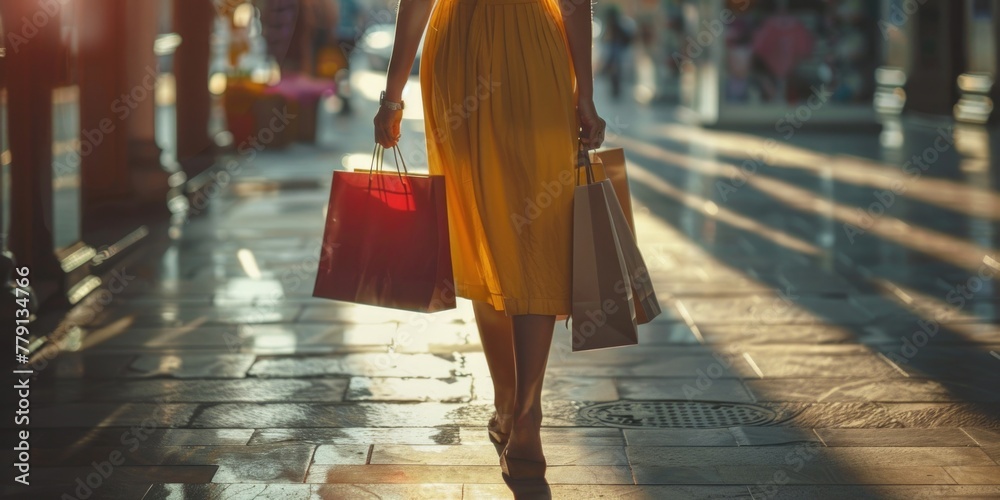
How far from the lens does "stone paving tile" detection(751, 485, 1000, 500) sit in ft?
11.1

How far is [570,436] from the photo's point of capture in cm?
396

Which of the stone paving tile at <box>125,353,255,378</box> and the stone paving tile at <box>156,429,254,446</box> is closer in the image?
the stone paving tile at <box>156,429,254,446</box>

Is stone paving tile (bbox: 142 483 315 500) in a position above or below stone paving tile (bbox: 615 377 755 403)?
below

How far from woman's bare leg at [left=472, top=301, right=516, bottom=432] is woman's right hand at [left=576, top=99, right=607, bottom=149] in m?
0.57

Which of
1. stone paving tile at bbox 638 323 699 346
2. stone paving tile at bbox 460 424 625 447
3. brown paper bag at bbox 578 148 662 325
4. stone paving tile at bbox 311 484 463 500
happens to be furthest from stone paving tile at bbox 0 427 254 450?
stone paving tile at bbox 638 323 699 346

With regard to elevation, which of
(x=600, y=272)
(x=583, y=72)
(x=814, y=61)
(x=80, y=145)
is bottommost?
(x=600, y=272)

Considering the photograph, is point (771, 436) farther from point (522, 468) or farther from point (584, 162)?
point (584, 162)

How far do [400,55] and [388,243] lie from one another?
534 millimetres

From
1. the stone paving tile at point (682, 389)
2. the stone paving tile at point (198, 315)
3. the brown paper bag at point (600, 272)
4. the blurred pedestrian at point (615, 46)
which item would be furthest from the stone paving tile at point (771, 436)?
the blurred pedestrian at point (615, 46)

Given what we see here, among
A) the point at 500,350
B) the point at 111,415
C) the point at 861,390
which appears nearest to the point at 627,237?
the point at 500,350

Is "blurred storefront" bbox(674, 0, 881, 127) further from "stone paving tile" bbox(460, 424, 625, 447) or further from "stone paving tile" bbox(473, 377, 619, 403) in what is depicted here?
"stone paving tile" bbox(460, 424, 625, 447)

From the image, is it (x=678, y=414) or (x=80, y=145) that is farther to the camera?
(x=80, y=145)

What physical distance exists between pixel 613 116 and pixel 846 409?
15.1 meters

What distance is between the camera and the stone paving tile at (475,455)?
3691mm
